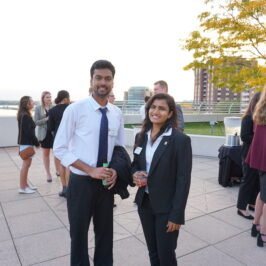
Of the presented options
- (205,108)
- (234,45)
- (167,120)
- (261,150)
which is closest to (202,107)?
(205,108)

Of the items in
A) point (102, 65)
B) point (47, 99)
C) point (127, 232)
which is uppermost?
point (102, 65)

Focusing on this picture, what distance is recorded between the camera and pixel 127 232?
3230mm

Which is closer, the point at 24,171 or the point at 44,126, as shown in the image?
the point at 24,171

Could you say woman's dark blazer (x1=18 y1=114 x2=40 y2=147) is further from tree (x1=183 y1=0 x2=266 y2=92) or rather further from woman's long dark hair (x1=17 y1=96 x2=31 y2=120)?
tree (x1=183 y1=0 x2=266 y2=92)

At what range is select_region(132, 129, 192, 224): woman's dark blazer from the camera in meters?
1.84

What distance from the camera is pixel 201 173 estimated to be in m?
6.25

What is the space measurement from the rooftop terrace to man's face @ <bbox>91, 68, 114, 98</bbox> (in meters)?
1.82

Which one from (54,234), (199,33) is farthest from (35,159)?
(199,33)

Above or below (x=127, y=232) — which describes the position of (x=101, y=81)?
above

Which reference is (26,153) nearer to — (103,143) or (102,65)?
(103,143)

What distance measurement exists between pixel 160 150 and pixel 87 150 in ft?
1.94

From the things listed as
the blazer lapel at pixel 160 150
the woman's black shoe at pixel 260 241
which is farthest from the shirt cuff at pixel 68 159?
the woman's black shoe at pixel 260 241

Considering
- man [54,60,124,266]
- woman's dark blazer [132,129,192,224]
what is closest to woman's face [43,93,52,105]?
man [54,60,124,266]

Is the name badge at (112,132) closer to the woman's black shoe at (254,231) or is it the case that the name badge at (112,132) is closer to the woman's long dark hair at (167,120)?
the woman's long dark hair at (167,120)
